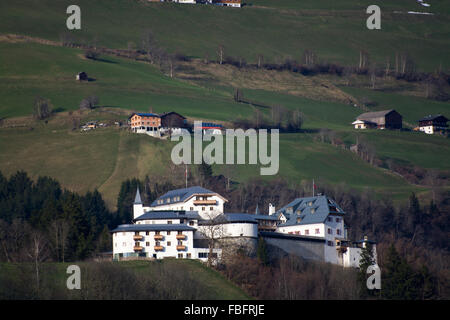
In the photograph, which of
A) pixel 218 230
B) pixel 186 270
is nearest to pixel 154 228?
pixel 218 230

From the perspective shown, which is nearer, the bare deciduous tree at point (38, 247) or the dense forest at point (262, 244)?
the dense forest at point (262, 244)

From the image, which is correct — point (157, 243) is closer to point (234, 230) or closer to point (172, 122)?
point (234, 230)

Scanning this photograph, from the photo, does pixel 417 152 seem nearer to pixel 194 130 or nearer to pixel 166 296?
pixel 194 130

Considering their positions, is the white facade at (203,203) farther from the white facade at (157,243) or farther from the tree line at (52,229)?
the tree line at (52,229)

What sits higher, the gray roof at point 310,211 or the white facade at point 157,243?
the gray roof at point 310,211

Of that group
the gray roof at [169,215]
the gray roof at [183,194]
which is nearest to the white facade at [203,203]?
the gray roof at [183,194]

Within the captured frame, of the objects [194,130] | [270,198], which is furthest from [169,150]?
[270,198]
